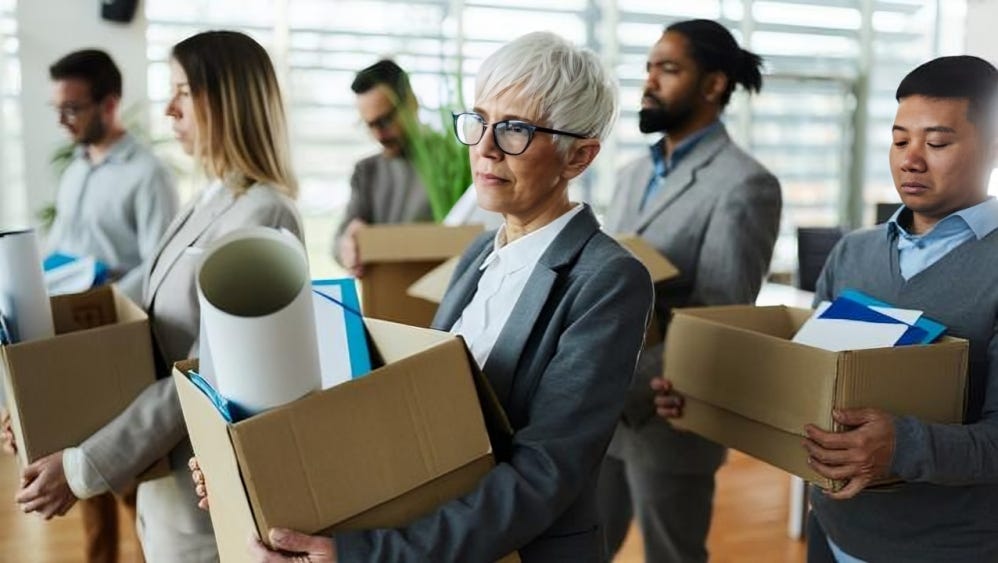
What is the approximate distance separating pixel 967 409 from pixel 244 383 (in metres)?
1.03

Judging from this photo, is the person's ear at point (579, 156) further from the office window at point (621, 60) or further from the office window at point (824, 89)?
the office window at point (824, 89)

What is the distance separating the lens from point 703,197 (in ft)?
6.13

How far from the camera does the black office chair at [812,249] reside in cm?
312

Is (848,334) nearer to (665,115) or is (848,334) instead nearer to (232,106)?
(665,115)

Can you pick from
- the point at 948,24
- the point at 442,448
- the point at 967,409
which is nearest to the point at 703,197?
the point at 967,409

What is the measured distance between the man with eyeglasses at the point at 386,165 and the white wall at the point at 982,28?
74.2 inches

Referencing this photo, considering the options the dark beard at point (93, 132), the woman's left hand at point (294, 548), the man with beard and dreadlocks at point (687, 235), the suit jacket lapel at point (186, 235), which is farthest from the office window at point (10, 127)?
the woman's left hand at point (294, 548)

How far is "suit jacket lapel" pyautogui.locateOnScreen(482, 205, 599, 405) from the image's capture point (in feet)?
3.58

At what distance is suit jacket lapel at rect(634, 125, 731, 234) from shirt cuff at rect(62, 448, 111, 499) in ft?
4.05

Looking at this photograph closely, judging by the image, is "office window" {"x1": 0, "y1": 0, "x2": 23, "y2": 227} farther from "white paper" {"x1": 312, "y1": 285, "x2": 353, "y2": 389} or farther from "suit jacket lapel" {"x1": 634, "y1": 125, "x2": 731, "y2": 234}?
"white paper" {"x1": 312, "y1": 285, "x2": 353, "y2": 389}

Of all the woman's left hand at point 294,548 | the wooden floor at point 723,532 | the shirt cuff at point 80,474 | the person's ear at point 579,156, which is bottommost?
the wooden floor at point 723,532

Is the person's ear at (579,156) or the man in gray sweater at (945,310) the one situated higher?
the person's ear at (579,156)

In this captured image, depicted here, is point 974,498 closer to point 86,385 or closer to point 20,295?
point 86,385

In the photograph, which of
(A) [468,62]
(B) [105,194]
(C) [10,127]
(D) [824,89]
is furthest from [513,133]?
(D) [824,89]
